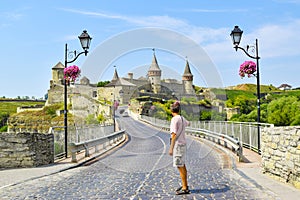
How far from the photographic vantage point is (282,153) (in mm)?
9297

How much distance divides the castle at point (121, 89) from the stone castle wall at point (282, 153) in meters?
6.22

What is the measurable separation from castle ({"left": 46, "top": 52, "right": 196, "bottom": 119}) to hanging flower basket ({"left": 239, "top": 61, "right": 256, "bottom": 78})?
2129 millimetres

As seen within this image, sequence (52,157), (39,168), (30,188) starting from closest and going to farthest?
(30,188) < (39,168) < (52,157)

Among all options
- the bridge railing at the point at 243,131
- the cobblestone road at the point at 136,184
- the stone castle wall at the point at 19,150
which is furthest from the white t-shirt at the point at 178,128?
the stone castle wall at the point at 19,150

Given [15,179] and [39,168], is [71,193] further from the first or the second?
[39,168]

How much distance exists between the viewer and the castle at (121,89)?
21.9 m

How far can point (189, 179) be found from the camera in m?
10.1

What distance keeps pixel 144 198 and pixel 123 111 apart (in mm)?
75507

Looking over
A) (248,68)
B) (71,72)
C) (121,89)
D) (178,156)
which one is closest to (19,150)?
(71,72)

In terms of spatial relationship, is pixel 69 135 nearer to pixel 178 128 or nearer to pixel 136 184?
pixel 136 184

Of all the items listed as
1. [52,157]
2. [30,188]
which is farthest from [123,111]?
[30,188]

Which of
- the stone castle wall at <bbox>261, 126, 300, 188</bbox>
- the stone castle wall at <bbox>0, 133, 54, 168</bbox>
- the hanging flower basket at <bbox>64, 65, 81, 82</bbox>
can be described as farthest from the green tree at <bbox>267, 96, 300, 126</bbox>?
the stone castle wall at <bbox>0, 133, 54, 168</bbox>

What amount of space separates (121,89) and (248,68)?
4965cm

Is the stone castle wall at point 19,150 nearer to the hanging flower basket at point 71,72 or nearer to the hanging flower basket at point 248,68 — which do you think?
the hanging flower basket at point 71,72
